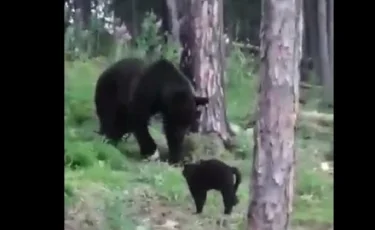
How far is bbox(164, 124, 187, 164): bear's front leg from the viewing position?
1434 mm

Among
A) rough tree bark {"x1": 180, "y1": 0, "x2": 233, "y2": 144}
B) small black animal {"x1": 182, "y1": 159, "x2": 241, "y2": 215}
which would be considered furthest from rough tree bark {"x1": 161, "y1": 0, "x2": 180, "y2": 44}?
small black animal {"x1": 182, "y1": 159, "x2": 241, "y2": 215}

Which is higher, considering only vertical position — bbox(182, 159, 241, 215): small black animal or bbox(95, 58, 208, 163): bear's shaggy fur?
bbox(95, 58, 208, 163): bear's shaggy fur

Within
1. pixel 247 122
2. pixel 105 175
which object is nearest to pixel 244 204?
pixel 247 122

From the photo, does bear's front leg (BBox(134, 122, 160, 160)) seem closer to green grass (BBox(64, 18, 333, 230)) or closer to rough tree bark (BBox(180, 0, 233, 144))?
green grass (BBox(64, 18, 333, 230))

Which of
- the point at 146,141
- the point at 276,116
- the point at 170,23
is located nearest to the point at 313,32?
the point at 276,116

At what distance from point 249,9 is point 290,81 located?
0.17 meters

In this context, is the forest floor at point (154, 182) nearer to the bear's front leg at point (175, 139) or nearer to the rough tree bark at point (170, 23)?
the bear's front leg at point (175, 139)

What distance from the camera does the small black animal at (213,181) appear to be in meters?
1.41

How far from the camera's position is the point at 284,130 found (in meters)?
1.39

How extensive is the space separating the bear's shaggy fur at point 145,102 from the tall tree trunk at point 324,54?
25cm

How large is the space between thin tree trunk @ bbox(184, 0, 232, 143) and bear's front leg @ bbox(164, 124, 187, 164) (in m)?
0.05

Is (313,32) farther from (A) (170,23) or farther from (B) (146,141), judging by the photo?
(B) (146,141)
